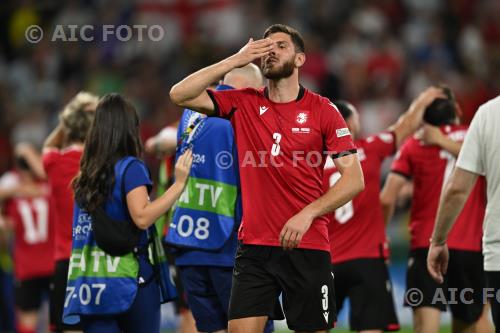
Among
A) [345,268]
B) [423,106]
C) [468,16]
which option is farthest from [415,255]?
[468,16]

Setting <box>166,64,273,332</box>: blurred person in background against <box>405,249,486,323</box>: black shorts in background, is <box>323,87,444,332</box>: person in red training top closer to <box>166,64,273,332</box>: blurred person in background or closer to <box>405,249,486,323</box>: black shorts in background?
<box>405,249,486,323</box>: black shorts in background

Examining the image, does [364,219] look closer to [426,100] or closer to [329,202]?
[426,100]

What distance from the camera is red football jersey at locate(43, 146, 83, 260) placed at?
9547mm

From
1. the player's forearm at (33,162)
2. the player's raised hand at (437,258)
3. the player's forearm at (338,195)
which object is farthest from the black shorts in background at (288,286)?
the player's forearm at (33,162)

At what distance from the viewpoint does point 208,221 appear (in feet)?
27.4

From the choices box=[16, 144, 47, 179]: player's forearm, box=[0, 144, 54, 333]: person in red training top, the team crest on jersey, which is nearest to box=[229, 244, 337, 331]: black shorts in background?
the team crest on jersey

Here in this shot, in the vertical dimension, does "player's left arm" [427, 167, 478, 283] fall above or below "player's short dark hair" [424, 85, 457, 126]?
below

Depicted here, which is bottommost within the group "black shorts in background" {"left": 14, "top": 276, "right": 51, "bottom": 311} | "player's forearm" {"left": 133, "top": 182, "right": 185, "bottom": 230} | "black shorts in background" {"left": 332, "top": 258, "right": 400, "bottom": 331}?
"black shorts in background" {"left": 14, "top": 276, "right": 51, "bottom": 311}

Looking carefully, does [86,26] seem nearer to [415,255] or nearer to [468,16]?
[468,16]

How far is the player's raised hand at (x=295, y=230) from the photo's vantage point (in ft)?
22.4

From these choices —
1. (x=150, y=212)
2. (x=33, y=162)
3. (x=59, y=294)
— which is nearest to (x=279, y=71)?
(x=150, y=212)

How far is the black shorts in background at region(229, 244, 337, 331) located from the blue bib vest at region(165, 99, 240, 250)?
44.6 inches

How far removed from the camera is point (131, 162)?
7.32 metres

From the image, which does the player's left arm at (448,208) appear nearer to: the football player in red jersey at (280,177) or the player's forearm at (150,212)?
the football player in red jersey at (280,177)
